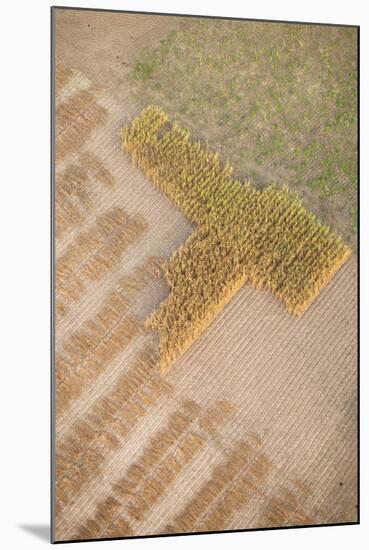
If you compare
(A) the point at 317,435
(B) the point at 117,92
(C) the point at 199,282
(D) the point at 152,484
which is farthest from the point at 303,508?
(B) the point at 117,92

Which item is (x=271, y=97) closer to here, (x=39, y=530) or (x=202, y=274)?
(x=202, y=274)

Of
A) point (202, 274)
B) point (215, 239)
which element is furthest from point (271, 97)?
point (202, 274)

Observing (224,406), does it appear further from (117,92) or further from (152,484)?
(117,92)

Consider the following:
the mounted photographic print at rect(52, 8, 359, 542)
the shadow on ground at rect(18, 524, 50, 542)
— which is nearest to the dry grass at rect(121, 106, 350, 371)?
the mounted photographic print at rect(52, 8, 359, 542)

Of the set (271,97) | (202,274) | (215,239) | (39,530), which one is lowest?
(39,530)

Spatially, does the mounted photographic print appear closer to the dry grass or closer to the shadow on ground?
the dry grass

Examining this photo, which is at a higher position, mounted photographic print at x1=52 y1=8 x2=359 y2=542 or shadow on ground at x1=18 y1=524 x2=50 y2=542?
mounted photographic print at x1=52 y1=8 x2=359 y2=542

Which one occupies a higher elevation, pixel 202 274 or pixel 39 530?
pixel 202 274
